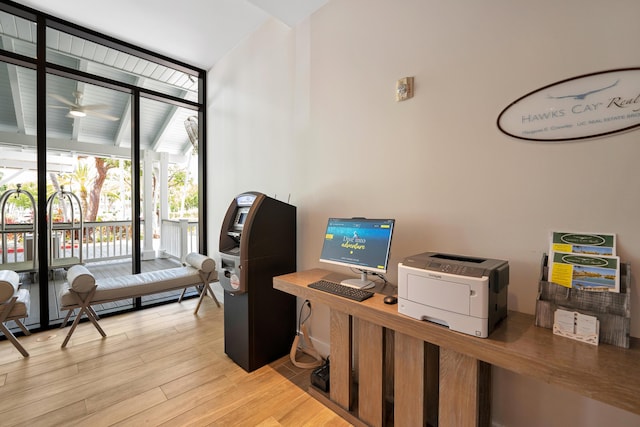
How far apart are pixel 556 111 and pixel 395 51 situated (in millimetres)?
1079

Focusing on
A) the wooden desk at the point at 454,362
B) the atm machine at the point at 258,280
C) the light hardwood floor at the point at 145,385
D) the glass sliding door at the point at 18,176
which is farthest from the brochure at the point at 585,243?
the glass sliding door at the point at 18,176

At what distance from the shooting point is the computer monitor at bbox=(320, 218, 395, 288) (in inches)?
68.4

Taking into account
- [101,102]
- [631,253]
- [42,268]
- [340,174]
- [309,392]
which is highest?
[101,102]

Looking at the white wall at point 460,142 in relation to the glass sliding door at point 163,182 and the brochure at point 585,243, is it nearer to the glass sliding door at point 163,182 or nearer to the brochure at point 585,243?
the brochure at point 585,243

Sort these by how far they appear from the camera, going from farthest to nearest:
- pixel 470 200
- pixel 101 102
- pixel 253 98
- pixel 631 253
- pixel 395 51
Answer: pixel 101 102
pixel 253 98
pixel 395 51
pixel 470 200
pixel 631 253

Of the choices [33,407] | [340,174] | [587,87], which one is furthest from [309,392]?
[587,87]

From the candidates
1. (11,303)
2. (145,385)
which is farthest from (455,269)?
(11,303)

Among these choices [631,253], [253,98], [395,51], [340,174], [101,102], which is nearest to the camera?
[631,253]

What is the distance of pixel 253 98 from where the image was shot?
3.24 metres

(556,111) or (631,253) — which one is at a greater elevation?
(556,111)

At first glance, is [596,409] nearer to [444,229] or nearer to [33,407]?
[444,229]

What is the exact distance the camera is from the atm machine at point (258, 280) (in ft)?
7.32

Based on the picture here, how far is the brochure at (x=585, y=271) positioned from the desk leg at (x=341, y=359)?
111cm

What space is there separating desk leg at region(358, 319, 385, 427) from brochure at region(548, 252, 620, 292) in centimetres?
90
